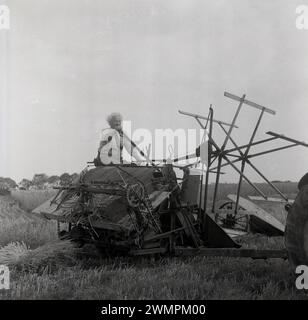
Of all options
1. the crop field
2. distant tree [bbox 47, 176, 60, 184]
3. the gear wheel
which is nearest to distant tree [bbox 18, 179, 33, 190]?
distant tree [bbox 47, 176, 60, 184]

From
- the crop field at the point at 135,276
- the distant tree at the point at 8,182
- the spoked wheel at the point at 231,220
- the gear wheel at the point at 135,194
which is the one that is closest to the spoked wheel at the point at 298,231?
the crop field at the point at 135,276

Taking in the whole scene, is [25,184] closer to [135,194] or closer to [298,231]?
[135,194]

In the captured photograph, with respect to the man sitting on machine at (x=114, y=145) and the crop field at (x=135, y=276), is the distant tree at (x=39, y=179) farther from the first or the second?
the man sitting on machine at (x=114, y=145)

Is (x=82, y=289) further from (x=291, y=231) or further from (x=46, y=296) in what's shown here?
(x=291, y=231)

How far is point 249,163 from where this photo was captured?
7109 millimetres

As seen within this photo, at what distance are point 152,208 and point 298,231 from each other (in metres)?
1.91

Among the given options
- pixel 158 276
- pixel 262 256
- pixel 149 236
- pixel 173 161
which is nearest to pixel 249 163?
pixel 173 161

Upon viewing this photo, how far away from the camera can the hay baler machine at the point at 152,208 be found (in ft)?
19.1

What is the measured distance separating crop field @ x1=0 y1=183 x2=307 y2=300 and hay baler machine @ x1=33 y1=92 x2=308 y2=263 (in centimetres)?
24

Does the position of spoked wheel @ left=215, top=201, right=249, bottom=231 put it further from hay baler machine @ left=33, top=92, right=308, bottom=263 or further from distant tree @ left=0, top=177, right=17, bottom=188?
distant tree @ left=0, top=177, right=17, bottom=188

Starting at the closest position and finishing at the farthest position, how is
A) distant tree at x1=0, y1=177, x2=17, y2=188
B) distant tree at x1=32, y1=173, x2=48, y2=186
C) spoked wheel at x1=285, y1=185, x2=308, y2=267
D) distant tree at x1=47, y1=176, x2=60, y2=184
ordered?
spoked wheel at x1=285, y1=185, x2=308, y2=267
distant tree at x1=0, y1=177, x2=17, y2=188
distant tree at x1=32, y1=173, x2=48, y2=186
distant tree at x1=47, y1=176, x2=60, y2=184

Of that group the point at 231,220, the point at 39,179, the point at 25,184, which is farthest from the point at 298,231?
the point at 39,179

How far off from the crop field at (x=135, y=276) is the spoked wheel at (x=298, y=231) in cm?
37

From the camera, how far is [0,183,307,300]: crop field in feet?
15.4
